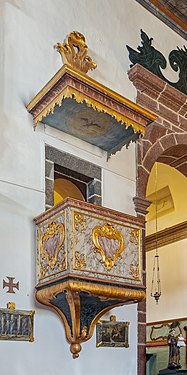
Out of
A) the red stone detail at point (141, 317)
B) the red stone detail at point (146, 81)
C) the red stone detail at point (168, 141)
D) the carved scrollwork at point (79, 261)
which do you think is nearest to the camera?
the carved scrollwork at point (79, 261)

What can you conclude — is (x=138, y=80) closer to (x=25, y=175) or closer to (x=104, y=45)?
(x=104, y=45)

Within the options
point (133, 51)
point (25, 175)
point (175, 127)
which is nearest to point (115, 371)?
point (25, 175)

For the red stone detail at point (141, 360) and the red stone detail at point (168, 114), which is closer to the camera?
the red stone detail at point (141, 360)

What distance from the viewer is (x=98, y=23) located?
6.11 metres

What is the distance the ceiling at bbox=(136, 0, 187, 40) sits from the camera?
6.99 m

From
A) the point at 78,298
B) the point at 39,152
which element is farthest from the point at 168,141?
the point at 78,298

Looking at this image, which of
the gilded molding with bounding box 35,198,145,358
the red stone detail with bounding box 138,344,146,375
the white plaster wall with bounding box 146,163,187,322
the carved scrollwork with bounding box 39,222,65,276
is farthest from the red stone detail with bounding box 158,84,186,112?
the red stone detail with bounding box 138,344,146,375

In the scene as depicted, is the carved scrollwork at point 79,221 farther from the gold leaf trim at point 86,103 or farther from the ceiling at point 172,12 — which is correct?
the ceiling at point 172,12

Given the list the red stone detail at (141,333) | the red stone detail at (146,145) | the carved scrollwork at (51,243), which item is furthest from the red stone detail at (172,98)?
the carved scrollwork at (51,243)

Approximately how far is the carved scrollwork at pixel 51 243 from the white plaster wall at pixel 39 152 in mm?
150

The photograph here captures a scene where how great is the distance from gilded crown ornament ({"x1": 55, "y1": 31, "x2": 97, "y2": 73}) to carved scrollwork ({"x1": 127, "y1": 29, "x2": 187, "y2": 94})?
3.29 feet

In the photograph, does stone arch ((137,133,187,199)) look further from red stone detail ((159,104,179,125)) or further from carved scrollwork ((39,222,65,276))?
carved scrollwork ((39,222,65,276))

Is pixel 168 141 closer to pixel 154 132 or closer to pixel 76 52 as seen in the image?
pixel 154 132

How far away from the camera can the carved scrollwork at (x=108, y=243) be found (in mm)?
4387
